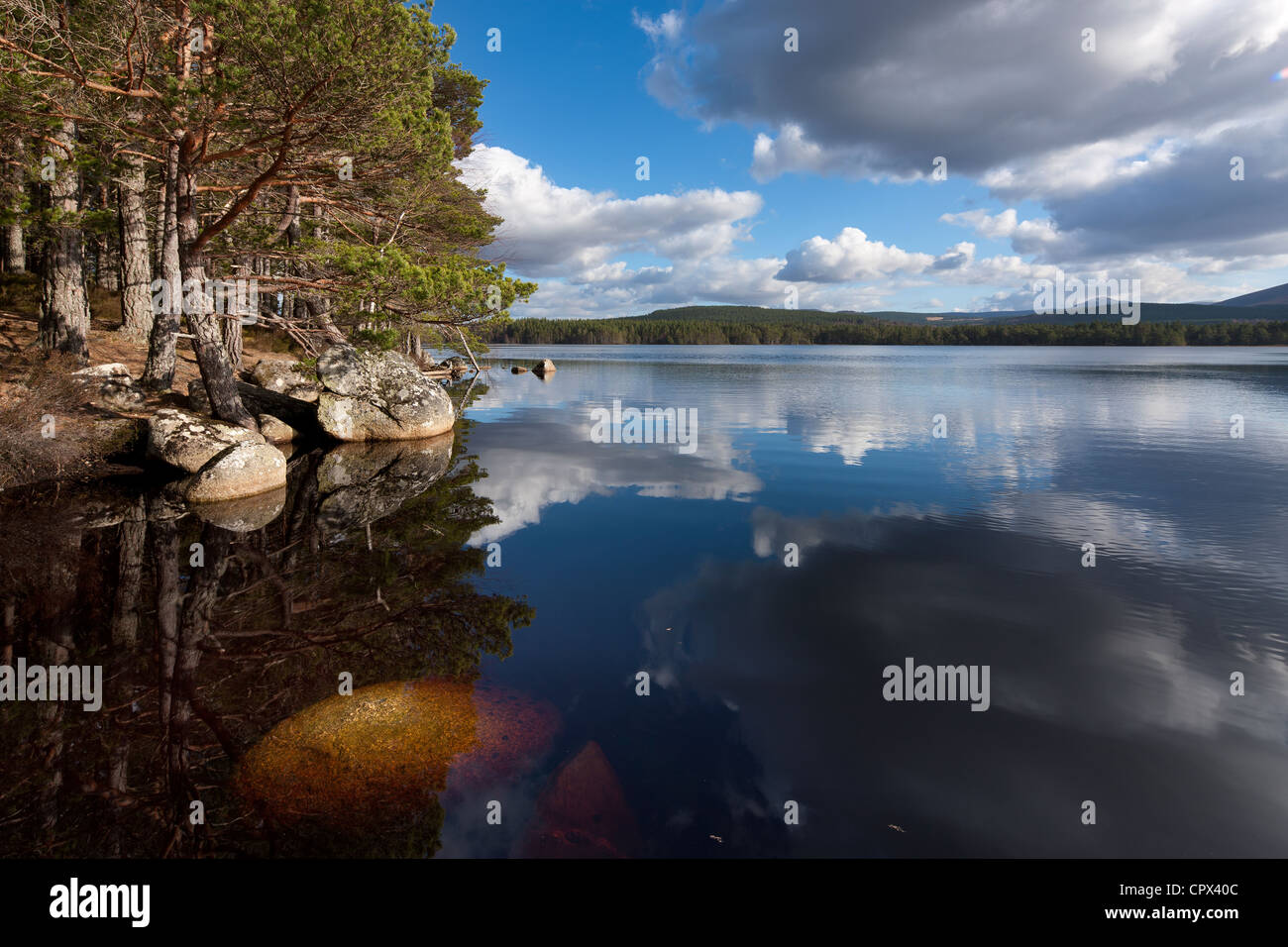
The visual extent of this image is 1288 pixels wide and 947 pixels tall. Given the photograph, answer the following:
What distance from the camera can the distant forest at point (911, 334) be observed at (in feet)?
414

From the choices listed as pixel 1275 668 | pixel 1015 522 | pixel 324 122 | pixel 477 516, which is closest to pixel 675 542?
pixel 477 516

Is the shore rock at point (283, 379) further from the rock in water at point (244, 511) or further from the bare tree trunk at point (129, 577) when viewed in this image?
the bare tree trunk at point (129, 577)

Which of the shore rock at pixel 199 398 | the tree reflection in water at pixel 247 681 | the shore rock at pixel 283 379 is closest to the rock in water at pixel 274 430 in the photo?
the shore rock at pixel 199 398

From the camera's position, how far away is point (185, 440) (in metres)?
14.9

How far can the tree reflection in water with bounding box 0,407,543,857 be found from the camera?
466 centimetres

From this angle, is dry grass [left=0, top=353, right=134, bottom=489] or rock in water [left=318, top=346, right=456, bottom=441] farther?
rock in water [left=318, top=346, right=456, bottom=441]

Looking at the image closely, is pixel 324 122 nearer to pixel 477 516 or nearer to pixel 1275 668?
pixel 477 516

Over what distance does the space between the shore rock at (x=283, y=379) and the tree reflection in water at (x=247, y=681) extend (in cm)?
1021

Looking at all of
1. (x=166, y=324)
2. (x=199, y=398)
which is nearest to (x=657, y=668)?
(x=199, y=398)

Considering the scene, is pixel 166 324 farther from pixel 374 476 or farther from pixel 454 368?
pixel 454 368

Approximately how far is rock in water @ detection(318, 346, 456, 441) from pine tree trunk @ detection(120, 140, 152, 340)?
24.4 feet

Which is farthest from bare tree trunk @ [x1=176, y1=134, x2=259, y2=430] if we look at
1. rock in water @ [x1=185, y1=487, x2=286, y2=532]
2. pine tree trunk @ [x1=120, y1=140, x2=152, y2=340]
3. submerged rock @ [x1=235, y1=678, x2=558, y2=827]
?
submerged rock @ [x1=235, y1=678, x2=558, y2=827]

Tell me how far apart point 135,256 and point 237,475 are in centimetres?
1327

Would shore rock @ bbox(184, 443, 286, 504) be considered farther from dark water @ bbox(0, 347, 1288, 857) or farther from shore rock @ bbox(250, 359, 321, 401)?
shore rock @ bbox(250, 359, 321, 401)
